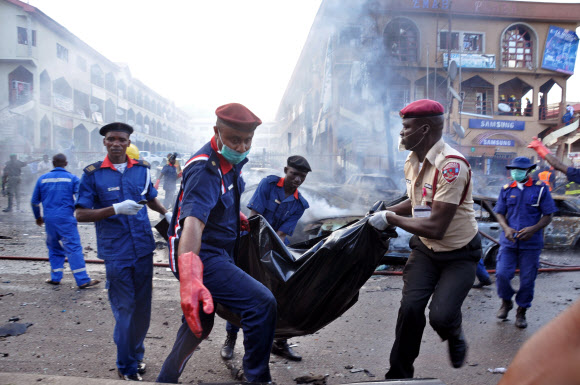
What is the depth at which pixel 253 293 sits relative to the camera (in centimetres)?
204

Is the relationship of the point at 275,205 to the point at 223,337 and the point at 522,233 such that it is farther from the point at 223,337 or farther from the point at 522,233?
the point at 522,233

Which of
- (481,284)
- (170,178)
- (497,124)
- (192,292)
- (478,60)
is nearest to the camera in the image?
(192,292)

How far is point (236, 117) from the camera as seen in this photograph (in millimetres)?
2174

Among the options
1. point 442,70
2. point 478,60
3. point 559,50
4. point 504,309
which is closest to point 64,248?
point 504,309

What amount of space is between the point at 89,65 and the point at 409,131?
3226 centimetres

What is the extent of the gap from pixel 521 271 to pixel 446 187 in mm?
2649

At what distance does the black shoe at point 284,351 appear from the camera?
3.23 metres

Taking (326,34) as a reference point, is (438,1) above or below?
above

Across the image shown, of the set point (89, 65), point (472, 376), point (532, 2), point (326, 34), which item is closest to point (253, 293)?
point (472, 376)

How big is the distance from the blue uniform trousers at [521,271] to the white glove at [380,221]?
258 cm

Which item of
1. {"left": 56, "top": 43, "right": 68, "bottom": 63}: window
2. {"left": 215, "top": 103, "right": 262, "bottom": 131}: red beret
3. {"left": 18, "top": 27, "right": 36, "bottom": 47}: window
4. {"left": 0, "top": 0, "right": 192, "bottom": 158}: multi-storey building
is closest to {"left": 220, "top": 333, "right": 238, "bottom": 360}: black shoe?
{"left": 215, "top": 103, "right": 262, "bottom": 131}: red beret

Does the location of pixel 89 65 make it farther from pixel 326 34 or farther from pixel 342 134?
pixel 342 134

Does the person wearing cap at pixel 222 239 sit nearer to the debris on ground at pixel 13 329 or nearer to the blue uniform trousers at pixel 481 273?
the debris on ground at pixel 13 329

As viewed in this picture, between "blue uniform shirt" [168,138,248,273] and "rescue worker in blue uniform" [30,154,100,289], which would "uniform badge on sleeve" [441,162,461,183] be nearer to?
"blue uniform shirt" [168,138,248,273]
